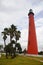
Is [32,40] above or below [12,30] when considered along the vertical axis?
below

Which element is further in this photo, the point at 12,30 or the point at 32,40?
the point at 12,30

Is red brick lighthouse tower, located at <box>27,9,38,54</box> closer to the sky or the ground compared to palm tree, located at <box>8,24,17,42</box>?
closer to the ground

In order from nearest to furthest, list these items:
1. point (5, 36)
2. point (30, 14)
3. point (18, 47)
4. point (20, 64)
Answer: point (20, 64) → point (18, 47) → point (30, 14) → point (5, 36)

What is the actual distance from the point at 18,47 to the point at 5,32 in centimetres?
1396

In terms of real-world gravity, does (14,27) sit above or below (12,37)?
above

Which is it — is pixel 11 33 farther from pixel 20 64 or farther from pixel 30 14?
pixel 20 64

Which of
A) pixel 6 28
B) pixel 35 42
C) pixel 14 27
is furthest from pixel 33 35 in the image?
pixel 6 28

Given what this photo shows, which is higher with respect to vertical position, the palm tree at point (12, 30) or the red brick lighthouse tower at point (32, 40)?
the palm tree at point (12, 30)

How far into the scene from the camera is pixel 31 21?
5547cm

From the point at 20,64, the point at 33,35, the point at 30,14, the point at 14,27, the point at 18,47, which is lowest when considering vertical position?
the point at 20,64

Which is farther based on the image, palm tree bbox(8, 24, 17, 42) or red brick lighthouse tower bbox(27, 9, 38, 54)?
palm tree bbox(8, 24, 17, 42)

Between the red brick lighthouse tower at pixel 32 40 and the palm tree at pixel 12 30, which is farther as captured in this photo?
the palm tree at pixel 12 30

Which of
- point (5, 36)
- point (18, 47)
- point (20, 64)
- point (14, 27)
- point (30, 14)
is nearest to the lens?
point (20, 64)

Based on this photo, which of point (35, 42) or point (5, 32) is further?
point (5, 32)
